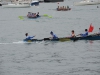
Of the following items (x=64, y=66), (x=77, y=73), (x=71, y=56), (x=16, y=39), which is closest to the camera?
(x=77, y=73)

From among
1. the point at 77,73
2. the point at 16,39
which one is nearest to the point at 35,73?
the point at 77,73

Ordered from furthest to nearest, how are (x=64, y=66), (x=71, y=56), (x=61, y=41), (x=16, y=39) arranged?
1. (x=16, y=39)
2. (x=61, y=41)
3. (x=71, y=56)
4. (x=64, y=66)

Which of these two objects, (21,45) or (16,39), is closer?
(21,45)

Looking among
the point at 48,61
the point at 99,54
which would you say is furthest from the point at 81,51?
the point at 48,61

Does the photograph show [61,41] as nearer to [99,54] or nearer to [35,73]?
[99,54]

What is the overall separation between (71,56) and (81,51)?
4.66 meters

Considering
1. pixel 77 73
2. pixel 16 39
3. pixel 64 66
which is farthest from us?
pixel 16 39

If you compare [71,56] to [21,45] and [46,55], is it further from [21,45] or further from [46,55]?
[21,45]

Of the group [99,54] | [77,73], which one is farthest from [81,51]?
[77,73]

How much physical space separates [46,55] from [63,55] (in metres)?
2.42

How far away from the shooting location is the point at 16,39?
297ft

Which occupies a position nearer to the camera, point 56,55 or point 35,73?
point 35,73

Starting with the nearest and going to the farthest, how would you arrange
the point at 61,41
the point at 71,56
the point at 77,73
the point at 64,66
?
the point at 77,73 → the point at 64,66 → the point at 71,56 → the point at 61,41

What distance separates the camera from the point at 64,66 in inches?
2475
